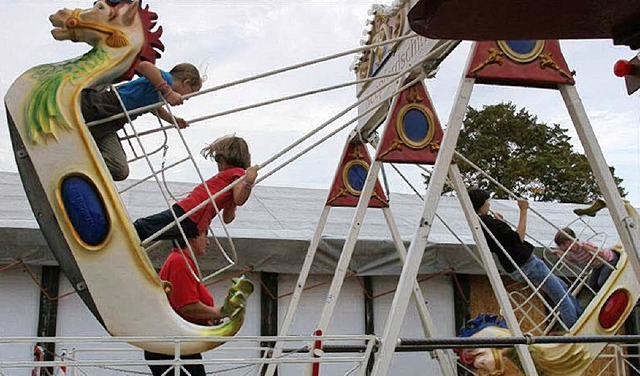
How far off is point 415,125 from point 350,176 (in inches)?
39.5

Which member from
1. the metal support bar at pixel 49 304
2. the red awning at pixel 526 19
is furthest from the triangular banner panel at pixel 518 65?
the metal support bar at pixel 49 304

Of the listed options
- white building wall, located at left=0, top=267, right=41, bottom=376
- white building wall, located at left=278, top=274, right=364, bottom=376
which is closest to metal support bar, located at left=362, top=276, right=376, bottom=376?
white building wall, located at left=278, top=274, right=364, bottom=376

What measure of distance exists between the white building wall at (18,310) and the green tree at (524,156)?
17.6 meters

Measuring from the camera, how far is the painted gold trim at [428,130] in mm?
4520

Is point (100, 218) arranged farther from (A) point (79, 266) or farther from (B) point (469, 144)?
(B) point (469, 144)

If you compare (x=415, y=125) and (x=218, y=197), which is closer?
(x=218, y=197)

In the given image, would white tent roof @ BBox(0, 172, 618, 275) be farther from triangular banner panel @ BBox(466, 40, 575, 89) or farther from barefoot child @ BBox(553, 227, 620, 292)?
triangular banner panel @ BBox(466, 40, 575, 89)

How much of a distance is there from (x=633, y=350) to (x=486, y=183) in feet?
51.9

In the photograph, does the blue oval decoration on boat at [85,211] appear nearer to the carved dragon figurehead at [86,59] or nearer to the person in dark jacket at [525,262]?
the carved dragon figurehead at [86,59]

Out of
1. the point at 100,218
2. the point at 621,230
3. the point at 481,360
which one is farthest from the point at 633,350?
the point at 100,218

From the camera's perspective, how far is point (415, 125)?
4531 millimetres

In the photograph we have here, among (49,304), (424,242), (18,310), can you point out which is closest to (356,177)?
(424,242)

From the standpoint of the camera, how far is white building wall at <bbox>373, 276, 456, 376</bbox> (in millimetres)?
7750

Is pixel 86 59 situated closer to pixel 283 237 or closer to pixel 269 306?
pixel 283 237
